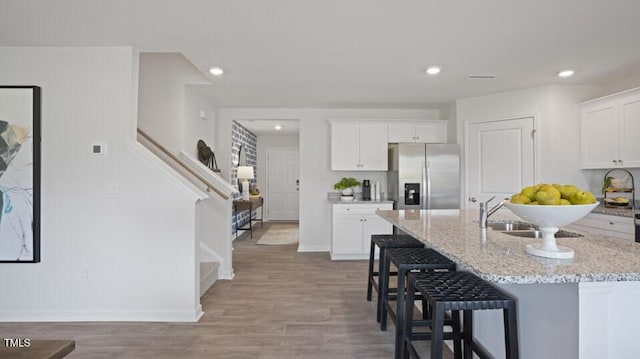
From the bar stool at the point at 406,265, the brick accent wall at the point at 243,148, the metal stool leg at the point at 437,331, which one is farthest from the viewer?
the brick accent wall at the point at 243,148

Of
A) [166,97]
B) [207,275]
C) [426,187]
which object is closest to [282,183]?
[426,187]

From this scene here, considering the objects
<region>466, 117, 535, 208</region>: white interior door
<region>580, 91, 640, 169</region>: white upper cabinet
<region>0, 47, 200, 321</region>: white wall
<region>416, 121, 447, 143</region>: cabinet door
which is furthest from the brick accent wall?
<region>580, 91, 640, 169</region>: white upper cabinet

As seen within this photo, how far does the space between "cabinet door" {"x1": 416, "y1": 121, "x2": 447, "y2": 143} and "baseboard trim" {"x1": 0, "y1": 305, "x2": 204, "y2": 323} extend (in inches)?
148

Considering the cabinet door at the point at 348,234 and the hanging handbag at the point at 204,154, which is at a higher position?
the hanging handbag at the point at 204,154

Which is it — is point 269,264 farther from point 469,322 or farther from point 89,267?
point 469,322

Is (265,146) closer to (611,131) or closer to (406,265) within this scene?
(611,131)

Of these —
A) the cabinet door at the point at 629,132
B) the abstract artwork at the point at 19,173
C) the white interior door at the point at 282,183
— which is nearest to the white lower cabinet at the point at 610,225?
the cabinet door at the point at 629,132

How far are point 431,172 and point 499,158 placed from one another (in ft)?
2.78

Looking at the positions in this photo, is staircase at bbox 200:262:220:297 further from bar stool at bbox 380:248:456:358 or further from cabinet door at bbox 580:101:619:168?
cabinet door at bbox 580:101:619:168

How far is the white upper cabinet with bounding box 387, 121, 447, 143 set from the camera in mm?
4797

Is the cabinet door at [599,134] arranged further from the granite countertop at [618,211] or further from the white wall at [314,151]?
the white wall at [314,151]

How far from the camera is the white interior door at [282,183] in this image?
343 inches

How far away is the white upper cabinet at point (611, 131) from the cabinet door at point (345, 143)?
2.73 m

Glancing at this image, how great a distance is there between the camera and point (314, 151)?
16.7 ft
